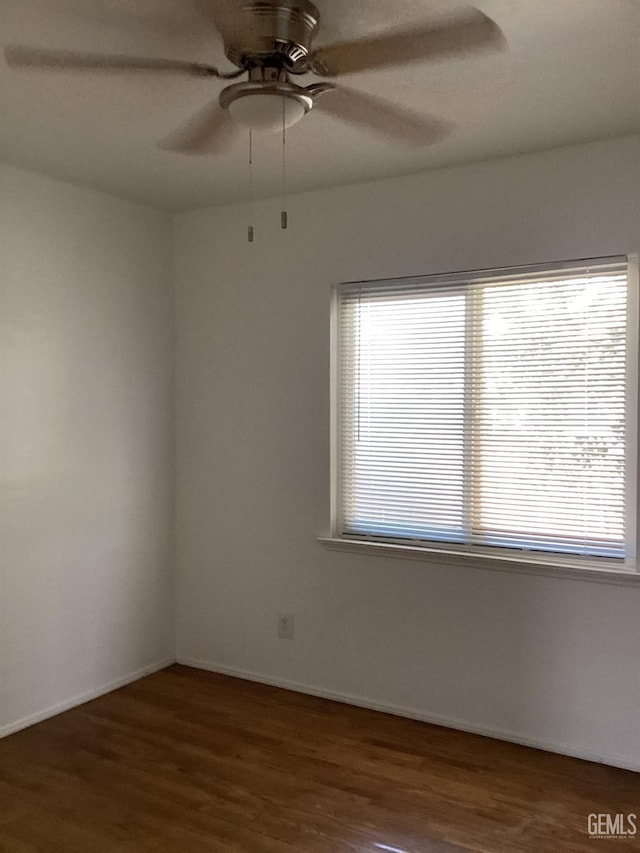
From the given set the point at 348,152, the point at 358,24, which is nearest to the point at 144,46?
the point at 358,24

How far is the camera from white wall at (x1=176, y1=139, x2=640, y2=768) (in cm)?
302

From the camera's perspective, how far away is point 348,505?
369cm

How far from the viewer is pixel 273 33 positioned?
1902mm

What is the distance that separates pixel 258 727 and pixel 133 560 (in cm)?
111

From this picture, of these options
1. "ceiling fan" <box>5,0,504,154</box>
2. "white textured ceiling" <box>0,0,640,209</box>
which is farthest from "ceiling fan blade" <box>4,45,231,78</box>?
"white textured ceiling" <box>0,0,640,209</box>

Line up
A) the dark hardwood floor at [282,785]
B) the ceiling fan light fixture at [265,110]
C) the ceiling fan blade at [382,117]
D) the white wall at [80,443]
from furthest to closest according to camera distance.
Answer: the white wall at [80,443] → the dark hardwood floor at [282,785] → the ceiling fan blade at [382,117] → the ceiling fan light fixture at [265,110]

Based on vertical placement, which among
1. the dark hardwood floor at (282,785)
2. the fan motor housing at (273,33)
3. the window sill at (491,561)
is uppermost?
the fan motor housing at (273,33)

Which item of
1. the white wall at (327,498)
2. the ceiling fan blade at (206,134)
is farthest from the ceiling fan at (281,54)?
the white wall at (327,498)

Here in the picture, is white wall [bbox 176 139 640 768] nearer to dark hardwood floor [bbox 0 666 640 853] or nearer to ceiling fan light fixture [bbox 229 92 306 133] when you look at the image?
dark hardwood floor [bbox 0 666 640 853]

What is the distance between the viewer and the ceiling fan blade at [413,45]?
1.96 m

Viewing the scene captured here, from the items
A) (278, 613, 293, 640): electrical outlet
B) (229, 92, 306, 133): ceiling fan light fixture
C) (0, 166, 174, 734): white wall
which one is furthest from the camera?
(278, 613, 293, 640): electrical outlet

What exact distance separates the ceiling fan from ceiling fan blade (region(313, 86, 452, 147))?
0.41 feet

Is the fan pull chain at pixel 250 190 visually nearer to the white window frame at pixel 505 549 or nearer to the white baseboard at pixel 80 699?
the white window frame at pixel 505 549

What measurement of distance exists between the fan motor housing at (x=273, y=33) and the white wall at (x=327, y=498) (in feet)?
4.70
